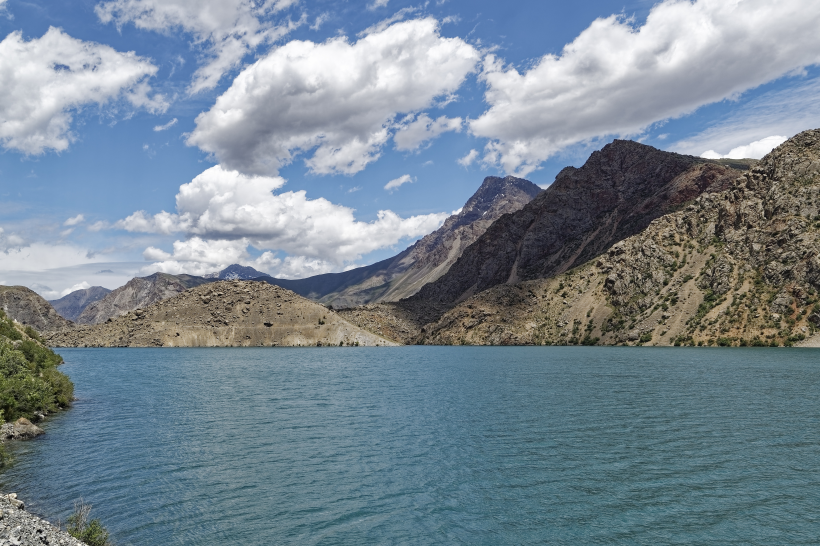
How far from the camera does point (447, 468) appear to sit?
32.4m

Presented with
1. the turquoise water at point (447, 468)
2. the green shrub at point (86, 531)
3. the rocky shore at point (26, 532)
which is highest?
the rocky shore at point (26, 532)

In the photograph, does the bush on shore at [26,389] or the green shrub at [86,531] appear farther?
the bush on shore at [26,389]

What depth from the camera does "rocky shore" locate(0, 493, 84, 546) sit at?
17422 millimetres

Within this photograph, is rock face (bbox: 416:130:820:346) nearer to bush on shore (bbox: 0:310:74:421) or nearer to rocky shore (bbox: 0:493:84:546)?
bush on shore (bbox: 0:310:74:421)

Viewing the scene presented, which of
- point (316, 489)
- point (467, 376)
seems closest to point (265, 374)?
point (467, 376)

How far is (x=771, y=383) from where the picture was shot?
64.7 m

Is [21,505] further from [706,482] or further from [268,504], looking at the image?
[706,482]

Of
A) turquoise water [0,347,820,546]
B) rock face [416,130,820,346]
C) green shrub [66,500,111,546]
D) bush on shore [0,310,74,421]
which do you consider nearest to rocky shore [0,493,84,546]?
green shrub [66,500,111,546]

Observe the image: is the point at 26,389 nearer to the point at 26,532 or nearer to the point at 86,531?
the point at 86,531

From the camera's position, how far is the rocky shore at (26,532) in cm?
1742

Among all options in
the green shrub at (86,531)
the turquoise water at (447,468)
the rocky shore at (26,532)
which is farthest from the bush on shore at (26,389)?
the rocky shore at (26,532)

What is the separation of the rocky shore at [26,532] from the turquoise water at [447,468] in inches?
144

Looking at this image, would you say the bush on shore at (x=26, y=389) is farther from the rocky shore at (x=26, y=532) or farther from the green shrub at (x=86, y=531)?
the rocky shore at (x=26, y=532)

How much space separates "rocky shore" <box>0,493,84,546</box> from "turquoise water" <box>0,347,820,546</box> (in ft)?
12.0
